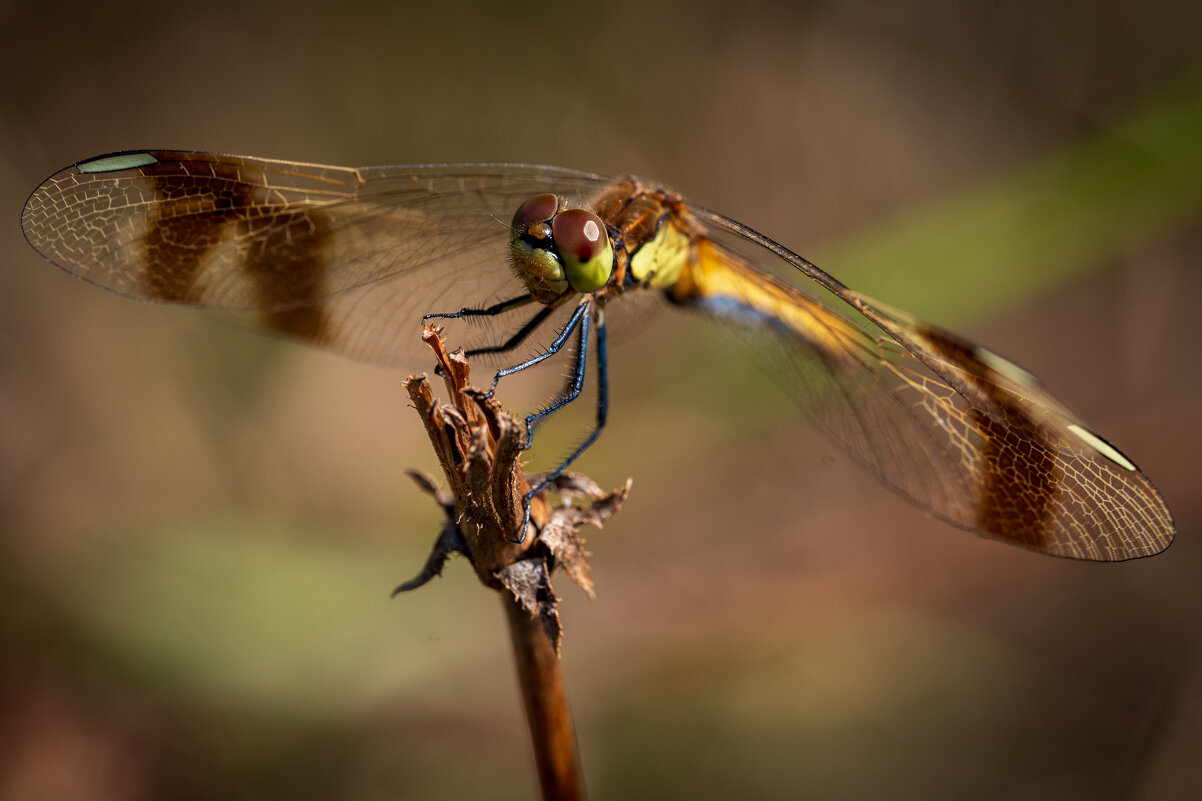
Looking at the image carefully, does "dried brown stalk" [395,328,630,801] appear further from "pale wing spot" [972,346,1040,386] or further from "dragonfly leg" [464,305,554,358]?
"pale wing spot" [972,346,1040,386]

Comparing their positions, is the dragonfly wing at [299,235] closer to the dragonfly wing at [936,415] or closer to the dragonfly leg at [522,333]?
the dragonfly leg at [522,333]

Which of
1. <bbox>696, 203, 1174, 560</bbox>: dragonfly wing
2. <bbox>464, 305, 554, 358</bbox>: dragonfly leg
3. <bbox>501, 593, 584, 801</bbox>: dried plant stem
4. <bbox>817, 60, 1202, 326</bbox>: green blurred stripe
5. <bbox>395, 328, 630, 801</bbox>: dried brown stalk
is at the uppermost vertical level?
<bbox>817, 60, 1202, 326</bbox>: green blurred stripe

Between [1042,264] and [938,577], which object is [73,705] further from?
[1042,264]

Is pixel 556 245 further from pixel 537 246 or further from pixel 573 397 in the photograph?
pixel 573 397

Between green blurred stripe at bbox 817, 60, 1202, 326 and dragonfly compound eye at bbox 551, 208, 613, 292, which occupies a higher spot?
green blurred stripe at bbox 817, 60, 1202, 326

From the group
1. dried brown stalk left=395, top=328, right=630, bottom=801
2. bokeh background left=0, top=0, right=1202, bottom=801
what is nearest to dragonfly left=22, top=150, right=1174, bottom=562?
dried brown stalk left=395, top=328, right=630, bottom=801

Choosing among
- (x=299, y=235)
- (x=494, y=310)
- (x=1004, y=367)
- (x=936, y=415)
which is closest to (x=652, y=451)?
(x=936, y=415)

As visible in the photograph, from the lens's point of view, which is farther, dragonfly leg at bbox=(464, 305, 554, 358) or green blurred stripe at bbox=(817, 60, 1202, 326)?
green blurred stripe at bbox=(817, 60, 1202, 326)

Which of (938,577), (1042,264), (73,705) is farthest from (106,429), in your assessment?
(1042,264)
